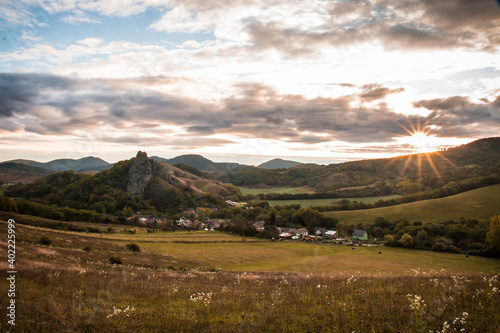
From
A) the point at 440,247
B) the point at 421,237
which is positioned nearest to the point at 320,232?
the point at 421,237

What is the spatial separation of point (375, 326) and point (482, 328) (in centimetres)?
248

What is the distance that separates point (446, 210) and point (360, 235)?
103ft

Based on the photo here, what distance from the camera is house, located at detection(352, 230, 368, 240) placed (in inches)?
3529

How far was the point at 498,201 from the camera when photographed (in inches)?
3477

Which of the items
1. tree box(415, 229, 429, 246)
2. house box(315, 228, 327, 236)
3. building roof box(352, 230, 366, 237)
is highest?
tree box(415, 229, 429, 246)

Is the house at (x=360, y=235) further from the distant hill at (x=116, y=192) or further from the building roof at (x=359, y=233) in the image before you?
the distant hill at (x=116, y=192)

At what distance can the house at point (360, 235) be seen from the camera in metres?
89.6

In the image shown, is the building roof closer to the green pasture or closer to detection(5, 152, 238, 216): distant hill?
the green pasture

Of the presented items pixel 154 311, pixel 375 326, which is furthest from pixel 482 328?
pixel 154 311

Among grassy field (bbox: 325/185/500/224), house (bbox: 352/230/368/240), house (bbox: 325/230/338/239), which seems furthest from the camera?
house (bbox: 325/230/338/239)

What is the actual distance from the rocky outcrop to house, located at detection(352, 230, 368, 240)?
141481 millimetres

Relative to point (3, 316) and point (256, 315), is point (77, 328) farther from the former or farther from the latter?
point (256, 315)

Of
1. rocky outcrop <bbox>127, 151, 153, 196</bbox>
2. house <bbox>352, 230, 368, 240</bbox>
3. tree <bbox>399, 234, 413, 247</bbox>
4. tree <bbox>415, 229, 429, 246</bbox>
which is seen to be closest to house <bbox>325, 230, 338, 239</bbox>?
house <bbox>352, 230, 368, 240</bbox>

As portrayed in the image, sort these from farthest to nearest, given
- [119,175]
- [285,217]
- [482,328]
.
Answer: [119,175] → [285,217] → [482,328]
